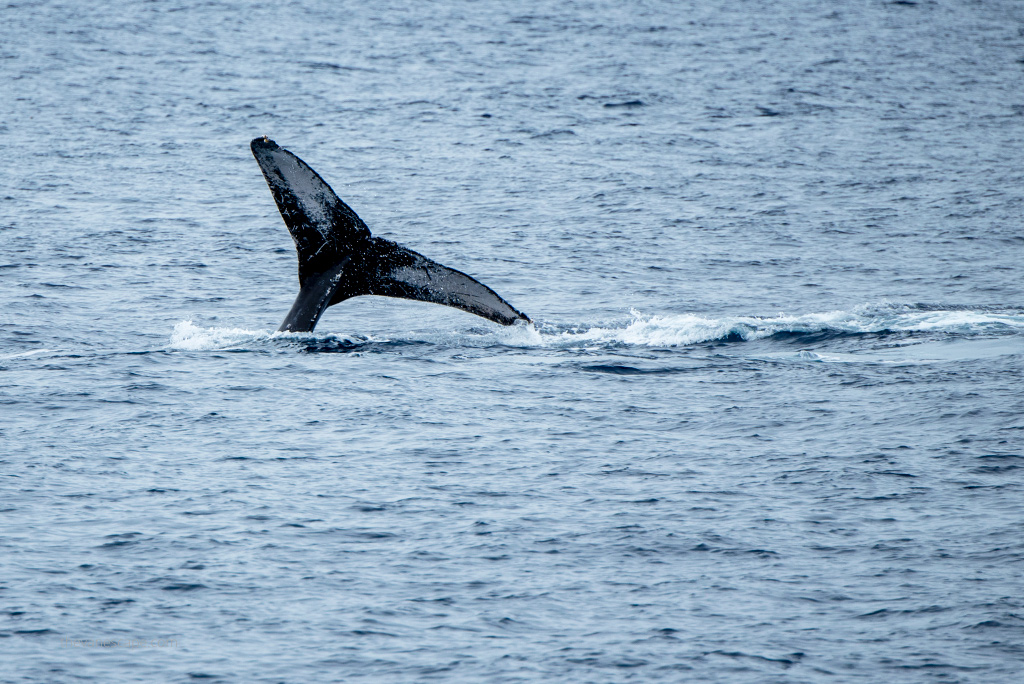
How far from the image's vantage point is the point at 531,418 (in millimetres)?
13070

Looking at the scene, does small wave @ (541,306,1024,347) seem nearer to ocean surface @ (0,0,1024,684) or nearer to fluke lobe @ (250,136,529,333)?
ocean surface @ (0,0,1024,684)

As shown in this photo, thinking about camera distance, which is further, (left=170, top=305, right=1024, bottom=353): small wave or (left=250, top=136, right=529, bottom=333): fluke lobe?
(left=170, top=305, right=1024, bottom=353): small wave

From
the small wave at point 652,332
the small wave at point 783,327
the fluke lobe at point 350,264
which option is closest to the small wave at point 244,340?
the small wave at point 652,332

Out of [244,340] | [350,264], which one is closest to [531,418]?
[350,264]

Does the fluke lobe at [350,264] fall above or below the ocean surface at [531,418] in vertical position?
above

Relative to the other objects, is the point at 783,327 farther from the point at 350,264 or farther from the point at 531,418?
the point at 350,264

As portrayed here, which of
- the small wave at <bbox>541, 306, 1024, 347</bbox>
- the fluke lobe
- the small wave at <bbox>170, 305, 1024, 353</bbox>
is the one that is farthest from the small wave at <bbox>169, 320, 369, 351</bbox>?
the small wave at <bbox>541, 306, 1024, 347</bbox>

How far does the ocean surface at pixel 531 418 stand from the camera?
28.3 ft

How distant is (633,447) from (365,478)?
8.60ft

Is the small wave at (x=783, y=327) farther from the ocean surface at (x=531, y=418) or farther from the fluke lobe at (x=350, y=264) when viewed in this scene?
the fluke lobe at (x=350, y=264)

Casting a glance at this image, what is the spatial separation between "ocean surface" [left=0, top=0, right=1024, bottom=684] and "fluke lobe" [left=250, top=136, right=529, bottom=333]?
0.93 metres

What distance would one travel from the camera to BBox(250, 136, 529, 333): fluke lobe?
1409cm

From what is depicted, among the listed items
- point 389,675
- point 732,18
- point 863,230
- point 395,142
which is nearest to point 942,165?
point 863,230

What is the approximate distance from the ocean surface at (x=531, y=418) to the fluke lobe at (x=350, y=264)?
36.7 inches
